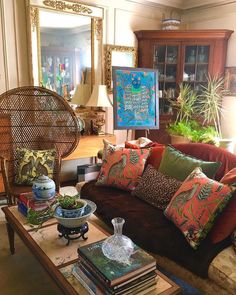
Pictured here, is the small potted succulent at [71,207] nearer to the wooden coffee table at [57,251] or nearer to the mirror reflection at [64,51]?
the wooden coffee table at [57,251]

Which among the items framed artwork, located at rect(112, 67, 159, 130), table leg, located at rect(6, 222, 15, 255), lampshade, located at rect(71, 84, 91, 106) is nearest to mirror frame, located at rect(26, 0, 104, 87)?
lampshade, located at rect(71, 84, 91, 106)

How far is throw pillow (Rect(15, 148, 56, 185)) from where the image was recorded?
2.58 meters

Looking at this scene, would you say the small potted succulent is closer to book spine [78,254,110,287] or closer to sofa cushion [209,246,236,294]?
book spine [78,254,110,287]

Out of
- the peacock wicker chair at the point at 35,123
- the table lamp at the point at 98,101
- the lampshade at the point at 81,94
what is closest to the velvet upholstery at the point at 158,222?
the peacock wicker chair at the point at 35,123

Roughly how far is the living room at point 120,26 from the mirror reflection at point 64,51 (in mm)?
174

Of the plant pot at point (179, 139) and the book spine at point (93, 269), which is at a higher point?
the plant pot at point (179, 139)

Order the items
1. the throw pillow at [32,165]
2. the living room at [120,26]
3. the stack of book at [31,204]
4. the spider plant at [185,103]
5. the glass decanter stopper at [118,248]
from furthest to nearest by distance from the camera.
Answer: the spider plant at [185,103]
the living room at [120,26]
the throw pillow at [32,165]
the stack of book at [31,204]
the glass decanter stopper at [118,248]

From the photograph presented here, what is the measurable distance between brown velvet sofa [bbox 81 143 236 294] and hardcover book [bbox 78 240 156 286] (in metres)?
0.37

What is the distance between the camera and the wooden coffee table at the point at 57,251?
1261 millimetres

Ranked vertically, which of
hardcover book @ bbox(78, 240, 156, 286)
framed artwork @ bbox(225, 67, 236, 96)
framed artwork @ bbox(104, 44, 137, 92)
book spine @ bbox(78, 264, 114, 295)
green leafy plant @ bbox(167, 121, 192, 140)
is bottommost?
book spine @ bbox(78, 264, 114, 295)

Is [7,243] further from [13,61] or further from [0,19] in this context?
[0,19]

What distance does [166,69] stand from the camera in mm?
4328

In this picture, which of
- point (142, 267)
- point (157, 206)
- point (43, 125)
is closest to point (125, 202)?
point (157, 206)

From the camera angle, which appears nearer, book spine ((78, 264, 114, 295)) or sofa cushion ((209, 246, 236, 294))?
book spine ((78, 264, 114, 295))
